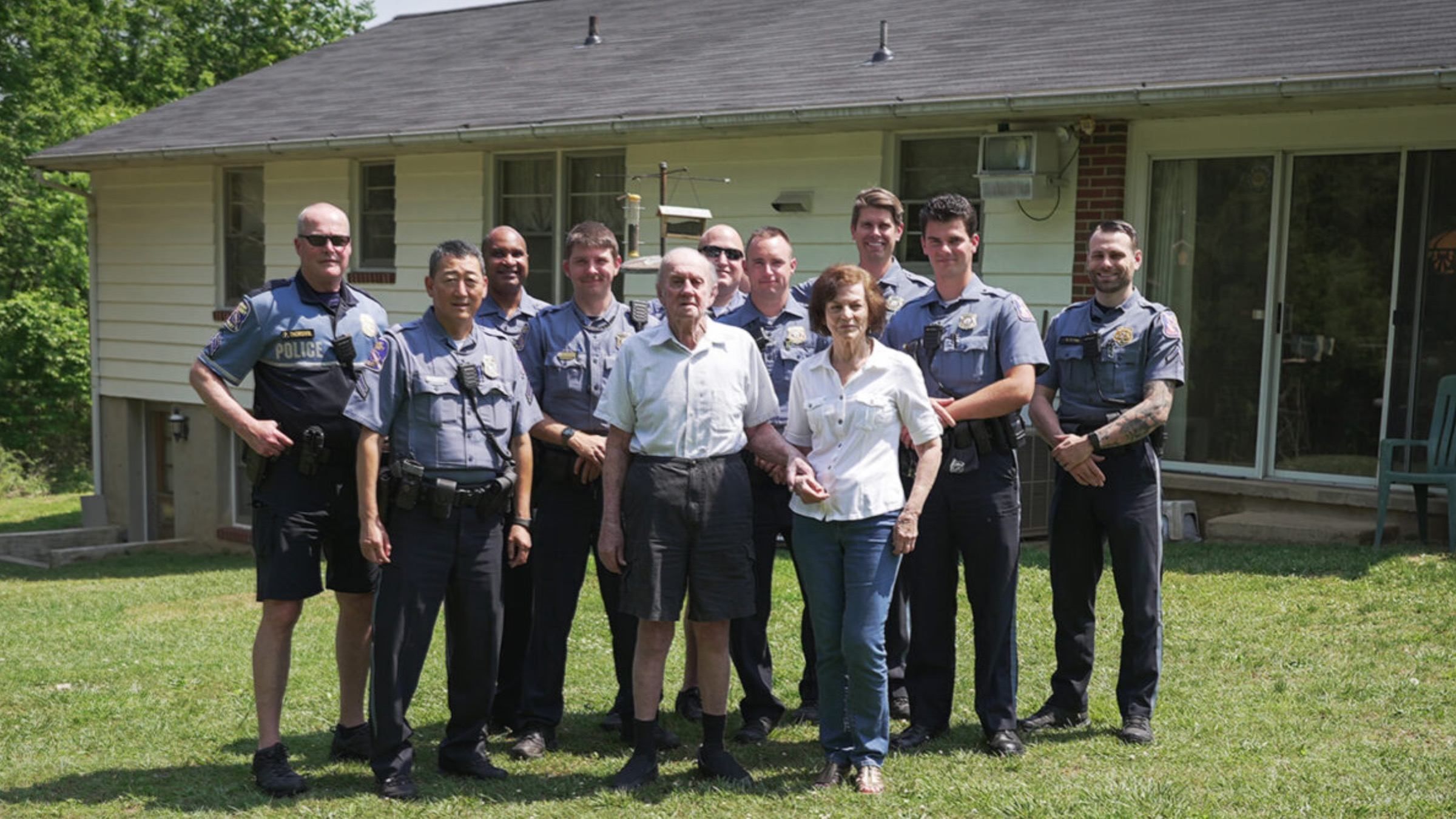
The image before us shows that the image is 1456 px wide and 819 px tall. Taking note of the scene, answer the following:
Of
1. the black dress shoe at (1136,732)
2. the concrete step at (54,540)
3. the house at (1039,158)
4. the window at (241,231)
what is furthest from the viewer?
the concrete step at (54,540)

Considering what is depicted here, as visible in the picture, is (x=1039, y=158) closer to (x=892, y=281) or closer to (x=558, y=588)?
(x=892, y=281)

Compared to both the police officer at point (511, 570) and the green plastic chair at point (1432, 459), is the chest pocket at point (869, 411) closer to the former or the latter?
the police officer at point (511, 570)

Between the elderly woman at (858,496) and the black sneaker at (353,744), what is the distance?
68.6 inches

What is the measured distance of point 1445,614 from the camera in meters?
6.91

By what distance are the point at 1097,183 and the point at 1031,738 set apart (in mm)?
5612

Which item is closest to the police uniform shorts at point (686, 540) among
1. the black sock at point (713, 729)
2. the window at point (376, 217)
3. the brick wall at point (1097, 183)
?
the black sock at point (713, 729)

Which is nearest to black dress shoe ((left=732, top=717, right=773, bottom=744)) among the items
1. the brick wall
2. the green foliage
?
the brick wall

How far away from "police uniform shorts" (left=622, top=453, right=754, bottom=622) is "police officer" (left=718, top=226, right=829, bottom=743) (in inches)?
Answer: 20.2

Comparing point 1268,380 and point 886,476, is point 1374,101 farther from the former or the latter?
point 886,476

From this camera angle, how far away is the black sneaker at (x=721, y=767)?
4941 mm

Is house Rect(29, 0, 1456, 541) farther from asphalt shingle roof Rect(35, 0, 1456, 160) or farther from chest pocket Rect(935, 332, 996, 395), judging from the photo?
chest pocket Rect(935, 332, 996, 395)

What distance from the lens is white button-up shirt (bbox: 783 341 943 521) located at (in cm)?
473

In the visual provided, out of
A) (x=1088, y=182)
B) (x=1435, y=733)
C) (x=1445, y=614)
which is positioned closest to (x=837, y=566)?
(x=1435, y=733)

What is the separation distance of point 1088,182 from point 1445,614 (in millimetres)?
4141
